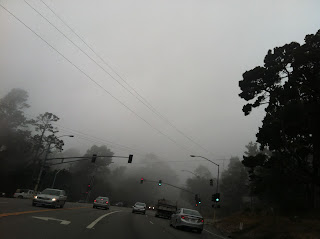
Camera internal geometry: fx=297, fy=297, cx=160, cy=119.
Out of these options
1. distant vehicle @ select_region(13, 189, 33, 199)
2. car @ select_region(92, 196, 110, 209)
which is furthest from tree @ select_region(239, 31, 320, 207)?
distant vehicle @ select_region(13, 189, 33, 199)

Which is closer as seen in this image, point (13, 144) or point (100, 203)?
point (100, 203)

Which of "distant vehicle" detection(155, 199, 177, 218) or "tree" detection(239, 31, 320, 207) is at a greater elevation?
"tree" detection(239, 31, 320, 207)

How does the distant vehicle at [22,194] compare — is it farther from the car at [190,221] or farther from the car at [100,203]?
the car at [190,221]

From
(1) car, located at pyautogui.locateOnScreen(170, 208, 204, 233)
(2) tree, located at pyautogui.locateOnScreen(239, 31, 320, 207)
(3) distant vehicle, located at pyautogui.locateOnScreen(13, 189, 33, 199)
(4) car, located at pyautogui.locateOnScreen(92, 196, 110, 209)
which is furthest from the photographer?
(3) distant vehicle, located at pyautogui.locateOnScreen(13, 189, 33, 199)

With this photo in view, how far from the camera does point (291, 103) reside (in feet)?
93.2

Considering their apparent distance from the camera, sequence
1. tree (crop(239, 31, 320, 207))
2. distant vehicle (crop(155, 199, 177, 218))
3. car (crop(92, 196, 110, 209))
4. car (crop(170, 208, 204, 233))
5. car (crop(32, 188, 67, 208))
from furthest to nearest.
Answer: distant vehicle (crop(155, 199, 177, 218)), car (crop(92, 196, 110, 209)), tree (crop(239, 31, 320, 207)), car (crop(32, 188, 67, 208)), car (crop(170, 208, 204, 233))

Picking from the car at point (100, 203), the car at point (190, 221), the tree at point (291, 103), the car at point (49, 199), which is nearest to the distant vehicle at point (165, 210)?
the car at point (100, 203)

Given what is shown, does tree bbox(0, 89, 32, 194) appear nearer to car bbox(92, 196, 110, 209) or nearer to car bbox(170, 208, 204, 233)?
car bbox(92, 196, 110, 209)

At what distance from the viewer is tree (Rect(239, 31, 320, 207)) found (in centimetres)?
2731

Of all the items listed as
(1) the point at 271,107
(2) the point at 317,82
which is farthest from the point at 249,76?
(2) the point at 317,82

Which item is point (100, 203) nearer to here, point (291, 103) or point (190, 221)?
point (190, 221)

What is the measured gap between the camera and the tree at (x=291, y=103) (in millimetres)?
27312

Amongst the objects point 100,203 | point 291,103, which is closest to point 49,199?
point 100,203

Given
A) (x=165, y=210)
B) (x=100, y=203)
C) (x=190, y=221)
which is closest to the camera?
(x=190, y=221)
